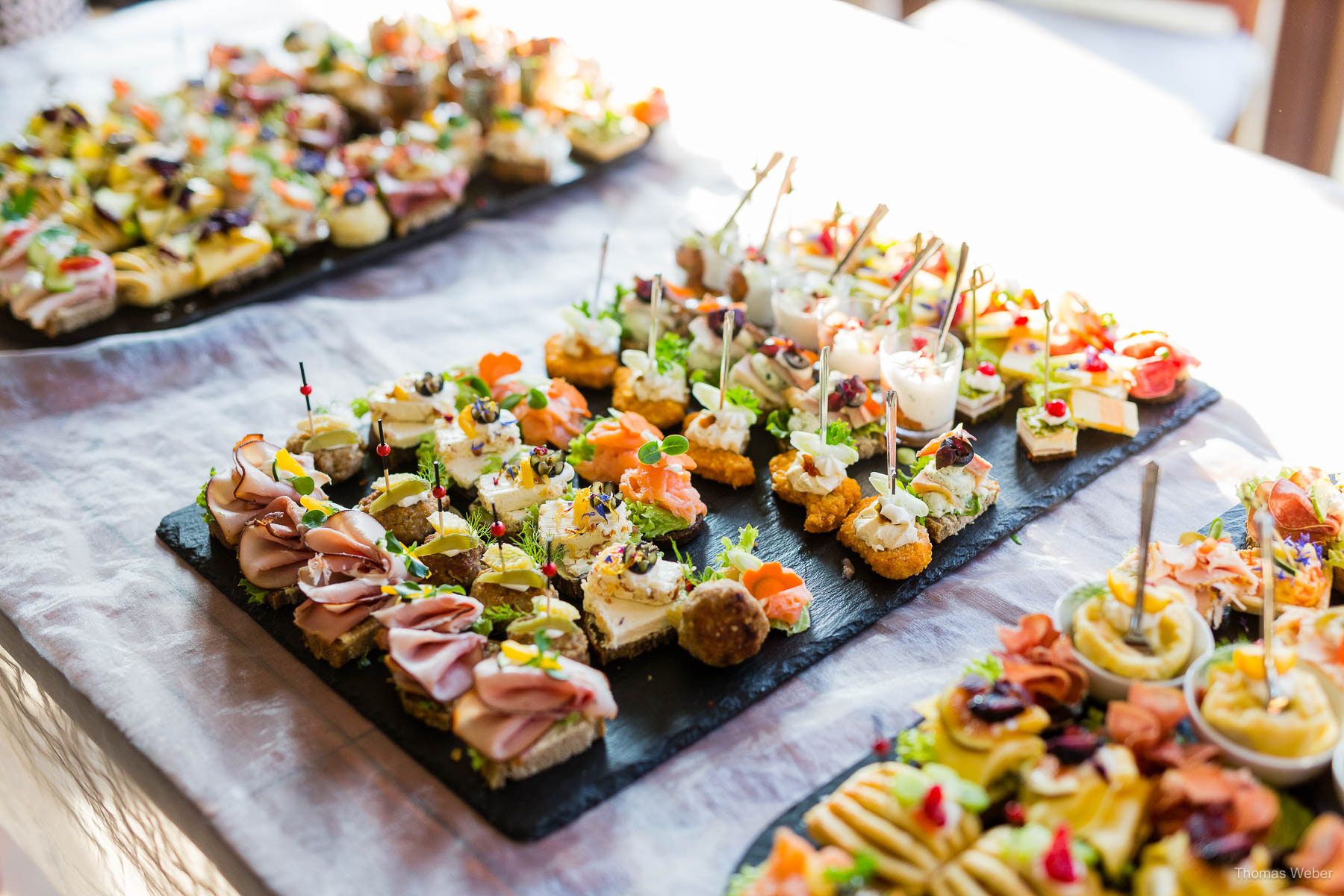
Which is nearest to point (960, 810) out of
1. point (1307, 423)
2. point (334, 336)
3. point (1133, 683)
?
point (1133, 683)

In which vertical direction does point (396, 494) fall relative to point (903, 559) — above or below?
above

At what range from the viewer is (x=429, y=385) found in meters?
4.00

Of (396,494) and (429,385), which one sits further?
(429,385)

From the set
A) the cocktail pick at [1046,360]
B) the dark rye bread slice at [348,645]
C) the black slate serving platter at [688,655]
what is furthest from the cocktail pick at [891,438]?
the dark rye bread slice at [348,645]

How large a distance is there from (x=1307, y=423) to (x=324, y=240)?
4.18m

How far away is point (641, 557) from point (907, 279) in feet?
5.41

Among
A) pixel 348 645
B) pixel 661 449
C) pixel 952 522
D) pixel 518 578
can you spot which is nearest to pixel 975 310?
pixel 952 522

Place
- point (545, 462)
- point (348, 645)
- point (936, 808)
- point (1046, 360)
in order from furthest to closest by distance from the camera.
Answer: point (1046, 360)
point (545, 462)
point (348, 645)
point (936, 808)

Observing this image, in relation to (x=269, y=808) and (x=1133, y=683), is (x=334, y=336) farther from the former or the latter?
(x=1133, y=683)

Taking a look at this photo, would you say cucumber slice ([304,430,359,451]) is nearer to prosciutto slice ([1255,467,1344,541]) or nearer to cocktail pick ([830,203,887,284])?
cocktail pick ([830,203,887,284])

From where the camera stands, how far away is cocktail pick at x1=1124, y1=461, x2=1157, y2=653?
272cm

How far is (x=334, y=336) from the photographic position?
4.85 m

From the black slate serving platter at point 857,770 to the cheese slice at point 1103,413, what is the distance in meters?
0.95

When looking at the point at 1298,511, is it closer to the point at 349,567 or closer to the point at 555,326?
the point at 349,567
